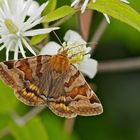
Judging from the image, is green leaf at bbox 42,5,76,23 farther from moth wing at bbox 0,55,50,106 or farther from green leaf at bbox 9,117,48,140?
green leaf at bbox 9,117,48,140

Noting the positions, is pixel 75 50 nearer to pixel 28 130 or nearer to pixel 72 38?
pixel 72 38

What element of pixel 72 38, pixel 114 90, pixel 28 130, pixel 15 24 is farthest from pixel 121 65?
pixel 15 24

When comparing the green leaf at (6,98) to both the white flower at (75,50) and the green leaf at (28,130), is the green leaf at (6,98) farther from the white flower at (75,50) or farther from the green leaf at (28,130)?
the white flower at (75,50)

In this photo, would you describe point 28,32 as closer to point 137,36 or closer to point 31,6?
point 31,6

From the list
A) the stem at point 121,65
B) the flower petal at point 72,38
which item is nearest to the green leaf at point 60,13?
the flower petal at point 72,38

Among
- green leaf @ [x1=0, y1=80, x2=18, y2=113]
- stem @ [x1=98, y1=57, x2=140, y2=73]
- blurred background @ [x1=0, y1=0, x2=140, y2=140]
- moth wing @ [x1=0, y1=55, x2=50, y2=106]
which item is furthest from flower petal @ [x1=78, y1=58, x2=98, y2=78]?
blurred background @ [x1=0, y1=0, x2=140, y2=140]
